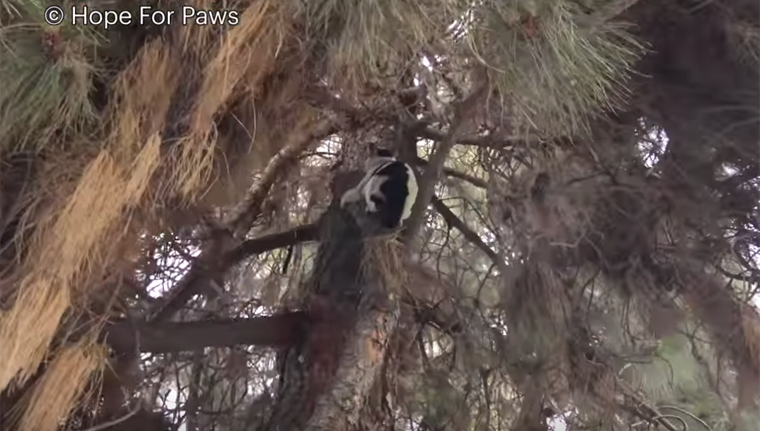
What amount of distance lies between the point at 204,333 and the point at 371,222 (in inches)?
8.9

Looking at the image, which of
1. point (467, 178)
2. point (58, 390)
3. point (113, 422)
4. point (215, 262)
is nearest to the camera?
point (58, 390)

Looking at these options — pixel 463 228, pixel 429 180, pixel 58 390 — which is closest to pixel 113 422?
pixel 58 390

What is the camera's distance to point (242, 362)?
1.24m

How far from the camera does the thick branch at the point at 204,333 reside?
1028 mm

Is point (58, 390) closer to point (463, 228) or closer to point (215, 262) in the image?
point (215, 262)

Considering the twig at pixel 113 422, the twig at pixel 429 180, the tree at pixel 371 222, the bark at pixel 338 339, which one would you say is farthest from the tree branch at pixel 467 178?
the twig at pixel 113 422

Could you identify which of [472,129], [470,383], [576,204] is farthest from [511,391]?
[472,129]

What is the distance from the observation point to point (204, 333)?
1099 mm

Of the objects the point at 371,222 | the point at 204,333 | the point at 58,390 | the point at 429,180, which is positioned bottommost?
the point at 58,390

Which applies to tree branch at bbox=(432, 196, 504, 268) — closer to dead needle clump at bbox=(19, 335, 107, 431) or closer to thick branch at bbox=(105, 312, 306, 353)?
thick branch at bbox=(105, 312, 306, 353)

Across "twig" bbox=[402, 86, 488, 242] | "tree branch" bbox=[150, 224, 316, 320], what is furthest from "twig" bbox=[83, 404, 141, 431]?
"twig" bbox=[402, 86, 488, 242]

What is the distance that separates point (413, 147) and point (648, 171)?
0.30 m

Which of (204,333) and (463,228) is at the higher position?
(463,228)

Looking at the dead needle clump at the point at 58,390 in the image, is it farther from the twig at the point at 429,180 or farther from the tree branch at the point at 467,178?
the tree branch at the point at 467,178
